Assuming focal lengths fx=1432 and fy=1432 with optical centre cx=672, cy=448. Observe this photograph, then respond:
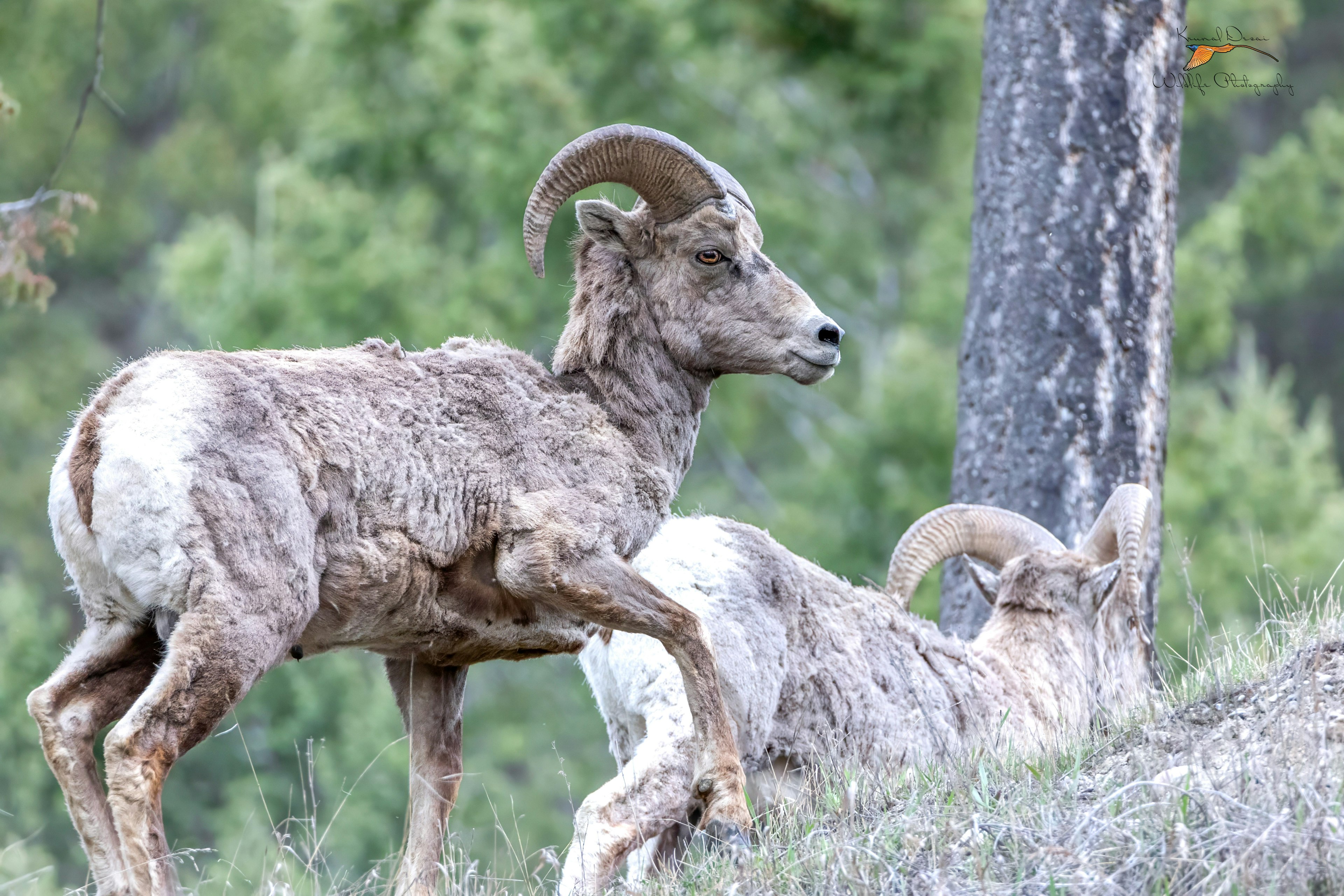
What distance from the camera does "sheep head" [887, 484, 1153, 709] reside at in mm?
7480

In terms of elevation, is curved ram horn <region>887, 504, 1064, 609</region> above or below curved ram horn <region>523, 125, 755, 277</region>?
below

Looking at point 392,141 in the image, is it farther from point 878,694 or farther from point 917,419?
point 878,694

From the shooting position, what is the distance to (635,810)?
527 centimetres

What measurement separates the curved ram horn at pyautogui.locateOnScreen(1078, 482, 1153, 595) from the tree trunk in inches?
9.8

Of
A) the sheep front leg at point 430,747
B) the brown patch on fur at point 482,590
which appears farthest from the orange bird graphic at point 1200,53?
the sheep front leg at point 430,747

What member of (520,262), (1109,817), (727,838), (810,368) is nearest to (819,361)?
(810,368)

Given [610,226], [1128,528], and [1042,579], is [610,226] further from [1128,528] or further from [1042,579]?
[1042,579]

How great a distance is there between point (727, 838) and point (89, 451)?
2401mm

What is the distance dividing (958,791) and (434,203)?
1647 cm

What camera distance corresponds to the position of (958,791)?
4609 millimetres

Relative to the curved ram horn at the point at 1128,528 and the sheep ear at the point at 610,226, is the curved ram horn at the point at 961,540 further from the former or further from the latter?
the sheep ear at the point at 610,226

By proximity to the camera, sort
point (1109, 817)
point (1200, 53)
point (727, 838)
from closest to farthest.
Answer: point (1109, 817) → point (727, 838) → point (1200, 53)

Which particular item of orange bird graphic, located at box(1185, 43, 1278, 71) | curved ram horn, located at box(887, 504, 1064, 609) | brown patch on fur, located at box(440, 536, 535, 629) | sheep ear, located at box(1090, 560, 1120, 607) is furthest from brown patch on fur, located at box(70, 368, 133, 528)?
orange bird graphic, located at box(1185, 43, 1278, 71)

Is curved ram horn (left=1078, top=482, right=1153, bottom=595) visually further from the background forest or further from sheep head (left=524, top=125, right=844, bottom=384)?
the background forest
